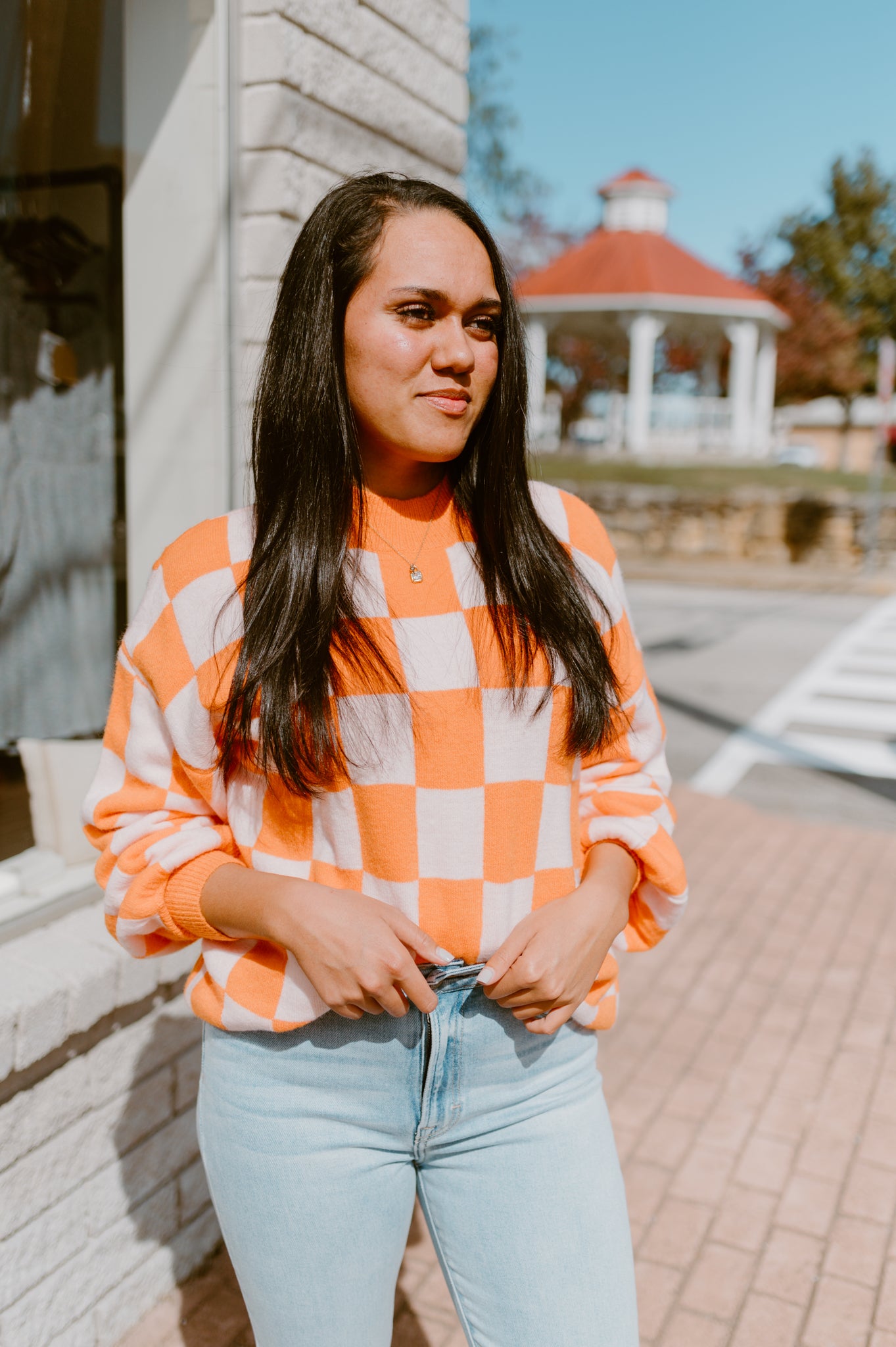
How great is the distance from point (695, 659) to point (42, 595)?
851 cm

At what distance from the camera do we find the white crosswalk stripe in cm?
722

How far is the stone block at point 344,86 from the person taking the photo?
2.50 metres

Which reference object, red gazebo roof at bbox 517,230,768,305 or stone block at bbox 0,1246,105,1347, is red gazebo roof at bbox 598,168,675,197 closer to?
red gazebo roof at bbox 517,230,768,305

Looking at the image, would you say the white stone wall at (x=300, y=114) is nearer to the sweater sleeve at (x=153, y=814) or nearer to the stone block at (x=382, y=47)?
the stone block at (x=382, y=47)

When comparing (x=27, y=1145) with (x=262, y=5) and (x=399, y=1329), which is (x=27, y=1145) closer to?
(x=399, y=1329)

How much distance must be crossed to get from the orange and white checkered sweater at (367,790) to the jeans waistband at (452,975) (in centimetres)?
Result: 2

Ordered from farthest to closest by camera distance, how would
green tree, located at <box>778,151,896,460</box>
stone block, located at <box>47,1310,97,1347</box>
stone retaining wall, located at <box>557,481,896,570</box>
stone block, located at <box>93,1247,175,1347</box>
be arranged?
green tree, located at <box>778,151,896,460</box> < stone retaining wall, located at <box>557,481,896,570</box> < stone block, located at <box>93,1247,175,1347</box> < stone block, located at <box>47,1310,97,1347</box>

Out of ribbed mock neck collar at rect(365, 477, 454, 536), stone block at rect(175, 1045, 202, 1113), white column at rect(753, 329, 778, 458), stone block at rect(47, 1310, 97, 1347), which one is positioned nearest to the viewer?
ribbed mock neck collar at rect(365, 477, 454, 536)

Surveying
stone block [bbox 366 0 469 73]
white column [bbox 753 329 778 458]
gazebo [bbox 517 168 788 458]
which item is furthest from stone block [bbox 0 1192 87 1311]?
white column [bbox 753 329 778 458]

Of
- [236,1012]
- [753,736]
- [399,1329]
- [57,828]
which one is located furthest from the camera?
[753,736]

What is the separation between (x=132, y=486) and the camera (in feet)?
9.19

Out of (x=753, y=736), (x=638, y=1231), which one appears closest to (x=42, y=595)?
(x=638, y=1231)

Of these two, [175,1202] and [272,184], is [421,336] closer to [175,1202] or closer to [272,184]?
[272,184]

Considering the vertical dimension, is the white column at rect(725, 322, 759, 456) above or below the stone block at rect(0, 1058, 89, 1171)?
above
